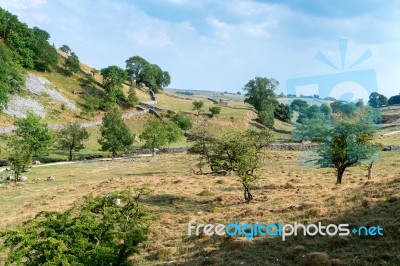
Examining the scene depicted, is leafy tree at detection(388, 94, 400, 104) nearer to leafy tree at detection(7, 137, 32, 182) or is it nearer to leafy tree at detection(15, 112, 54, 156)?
leafy tree at detection(15, 112, 54, 156)

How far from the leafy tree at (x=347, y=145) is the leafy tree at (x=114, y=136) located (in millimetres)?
42837

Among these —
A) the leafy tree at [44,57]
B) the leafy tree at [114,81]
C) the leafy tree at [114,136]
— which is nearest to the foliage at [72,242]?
the leafy tree at [114,136]

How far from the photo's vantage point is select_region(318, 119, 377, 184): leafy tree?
3238 cm

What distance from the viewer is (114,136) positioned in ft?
220

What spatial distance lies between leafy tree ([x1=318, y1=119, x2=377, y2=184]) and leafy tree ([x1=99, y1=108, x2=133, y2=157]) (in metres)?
42.8

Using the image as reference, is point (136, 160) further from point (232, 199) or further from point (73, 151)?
point (232, 199)

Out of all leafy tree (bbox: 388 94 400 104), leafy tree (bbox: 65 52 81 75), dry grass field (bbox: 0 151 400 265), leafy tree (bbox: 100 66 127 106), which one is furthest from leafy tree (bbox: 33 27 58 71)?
leafy tree (bbox: 388 94 400 104)

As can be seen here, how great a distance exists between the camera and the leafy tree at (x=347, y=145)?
106 ft

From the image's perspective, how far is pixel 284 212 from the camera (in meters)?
23.0

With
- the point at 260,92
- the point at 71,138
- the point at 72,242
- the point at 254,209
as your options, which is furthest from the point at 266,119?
the point at 72,242

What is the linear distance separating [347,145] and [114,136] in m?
45.7

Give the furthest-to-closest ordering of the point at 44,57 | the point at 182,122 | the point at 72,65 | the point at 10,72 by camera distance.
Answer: the point at 72,65
the point at 44,57
the point at 182,122
the point at 10,72

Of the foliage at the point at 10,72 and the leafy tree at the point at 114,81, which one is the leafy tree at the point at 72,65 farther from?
the foliage at the point at 10,72

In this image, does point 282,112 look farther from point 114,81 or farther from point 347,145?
point 347,145
